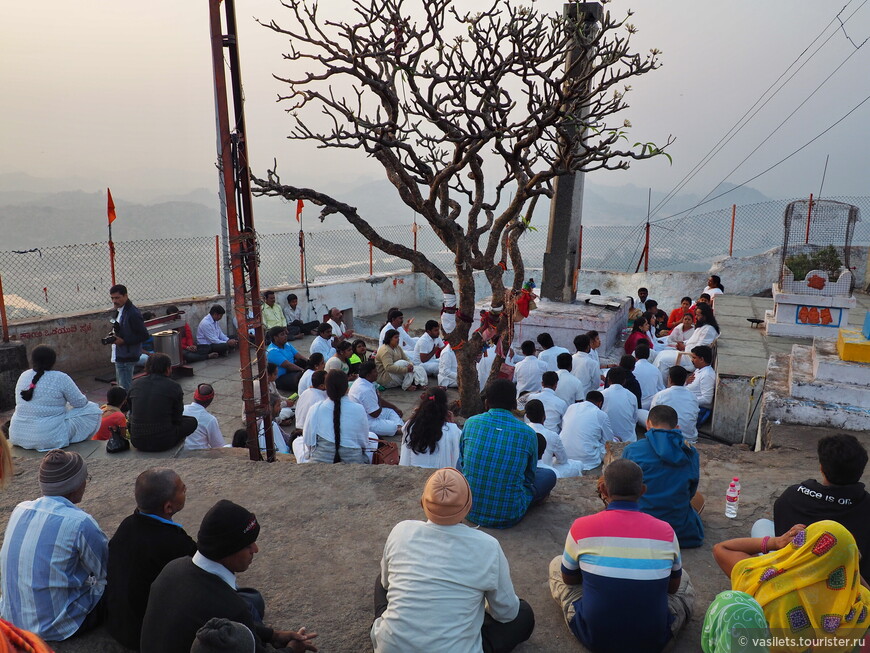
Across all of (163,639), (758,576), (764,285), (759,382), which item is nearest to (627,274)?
(764,285)

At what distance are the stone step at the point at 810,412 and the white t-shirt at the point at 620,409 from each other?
1.29m

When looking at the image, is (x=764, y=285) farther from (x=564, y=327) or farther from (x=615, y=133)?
(x=615, y=133)

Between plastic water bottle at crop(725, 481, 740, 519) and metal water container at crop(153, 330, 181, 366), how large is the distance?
8344 millimetres

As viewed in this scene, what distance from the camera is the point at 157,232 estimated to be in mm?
32250

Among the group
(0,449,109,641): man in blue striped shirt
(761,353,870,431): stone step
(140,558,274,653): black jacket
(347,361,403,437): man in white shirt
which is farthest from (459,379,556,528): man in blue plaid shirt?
(761,353,870,431): stone step

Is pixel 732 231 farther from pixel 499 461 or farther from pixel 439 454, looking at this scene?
pixel 499 461

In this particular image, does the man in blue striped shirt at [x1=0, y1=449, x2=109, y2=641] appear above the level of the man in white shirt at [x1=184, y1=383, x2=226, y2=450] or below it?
above

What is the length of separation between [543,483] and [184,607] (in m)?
2.63

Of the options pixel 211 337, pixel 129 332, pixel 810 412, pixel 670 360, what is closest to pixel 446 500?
pixel 810 412

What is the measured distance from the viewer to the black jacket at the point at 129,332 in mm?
8562

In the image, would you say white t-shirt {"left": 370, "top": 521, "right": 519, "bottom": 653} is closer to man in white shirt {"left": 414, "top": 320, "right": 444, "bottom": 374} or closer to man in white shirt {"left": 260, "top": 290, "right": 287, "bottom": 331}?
man in white shirt {"left": 414, "top": 320, "right": 444, "bottom": 374}

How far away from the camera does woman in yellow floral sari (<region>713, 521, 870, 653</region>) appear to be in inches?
111

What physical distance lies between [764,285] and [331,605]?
15.0 metres

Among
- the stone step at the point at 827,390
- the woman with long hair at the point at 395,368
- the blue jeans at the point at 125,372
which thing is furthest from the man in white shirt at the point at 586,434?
the blue jeans at the point at 125,372
